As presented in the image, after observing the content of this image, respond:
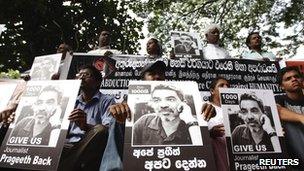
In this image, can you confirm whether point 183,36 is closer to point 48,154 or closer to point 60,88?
point 60,88

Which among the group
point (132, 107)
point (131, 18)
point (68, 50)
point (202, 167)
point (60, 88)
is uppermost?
point (131, 18)

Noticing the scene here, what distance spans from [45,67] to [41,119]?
85.7 inches

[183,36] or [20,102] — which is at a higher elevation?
[183,36]

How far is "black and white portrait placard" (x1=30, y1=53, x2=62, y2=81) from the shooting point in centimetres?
541

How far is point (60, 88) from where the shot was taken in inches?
144

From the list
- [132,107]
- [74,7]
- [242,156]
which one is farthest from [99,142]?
[74,7]

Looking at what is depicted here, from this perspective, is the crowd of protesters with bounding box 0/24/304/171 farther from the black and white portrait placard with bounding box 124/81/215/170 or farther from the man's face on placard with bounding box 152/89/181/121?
the man's face on placard with bounding box 152/89/181/121

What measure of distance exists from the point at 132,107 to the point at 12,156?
1120mm

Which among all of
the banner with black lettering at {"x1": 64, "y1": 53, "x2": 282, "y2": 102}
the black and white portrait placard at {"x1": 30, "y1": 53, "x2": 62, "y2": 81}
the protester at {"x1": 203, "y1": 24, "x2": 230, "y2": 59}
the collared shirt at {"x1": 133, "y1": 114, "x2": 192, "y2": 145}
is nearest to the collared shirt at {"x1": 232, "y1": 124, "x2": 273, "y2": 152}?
the collared shirt at {"x1": 133, "y1": 114, "x2": 192, "y2": 145}

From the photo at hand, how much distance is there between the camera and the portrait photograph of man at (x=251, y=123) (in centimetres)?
336

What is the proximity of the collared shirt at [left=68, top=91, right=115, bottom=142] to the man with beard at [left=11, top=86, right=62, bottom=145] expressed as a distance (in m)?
0.37

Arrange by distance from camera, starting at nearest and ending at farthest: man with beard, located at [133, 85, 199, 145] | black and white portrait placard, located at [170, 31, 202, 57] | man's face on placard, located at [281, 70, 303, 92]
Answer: man with beard, located at [133, 85, 199, 145] < man's face on placard, located at [281, 70, 303, 92] < black and white portrait placard, located at [170, 31, 202, 57]

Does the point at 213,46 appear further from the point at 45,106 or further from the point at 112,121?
the point at 45,106

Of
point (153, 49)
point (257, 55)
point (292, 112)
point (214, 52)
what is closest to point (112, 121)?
point (292, 112)
